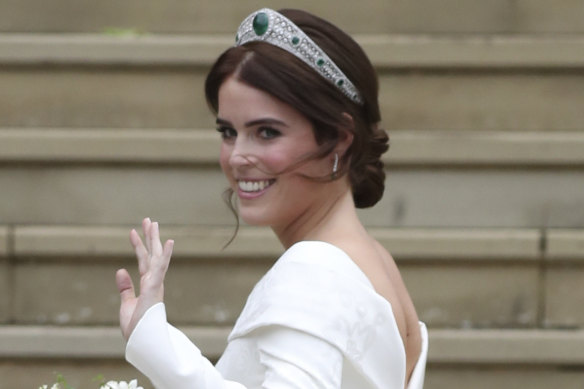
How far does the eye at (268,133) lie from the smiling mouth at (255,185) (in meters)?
0.12

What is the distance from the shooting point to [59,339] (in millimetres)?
5387

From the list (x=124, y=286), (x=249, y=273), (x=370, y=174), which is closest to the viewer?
(x=124, y=286)

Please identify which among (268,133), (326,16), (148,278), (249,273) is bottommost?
(148,278)

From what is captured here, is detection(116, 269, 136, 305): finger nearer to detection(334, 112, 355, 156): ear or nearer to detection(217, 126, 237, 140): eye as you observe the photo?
detection(217, 126, 237, 140): eye

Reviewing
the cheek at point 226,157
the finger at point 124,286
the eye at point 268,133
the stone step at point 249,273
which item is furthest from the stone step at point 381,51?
the finger at point 124,286

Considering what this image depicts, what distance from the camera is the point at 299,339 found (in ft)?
7.41

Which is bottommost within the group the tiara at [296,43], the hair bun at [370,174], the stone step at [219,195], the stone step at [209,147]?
the hair bun at [370,174]

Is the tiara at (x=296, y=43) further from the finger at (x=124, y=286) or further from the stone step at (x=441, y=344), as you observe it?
the stone step at (x=441, y=344)

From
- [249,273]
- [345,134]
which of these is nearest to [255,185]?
[345,134]

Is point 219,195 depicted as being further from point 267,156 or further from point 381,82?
point 267,156

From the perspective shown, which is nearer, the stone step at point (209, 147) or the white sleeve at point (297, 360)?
the white sleeve at point (297, 360)

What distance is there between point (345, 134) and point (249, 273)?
2.96 meters

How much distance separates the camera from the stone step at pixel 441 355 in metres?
5.33

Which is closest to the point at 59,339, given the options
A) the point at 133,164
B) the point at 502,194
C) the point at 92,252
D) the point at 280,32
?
the point at 92,252
